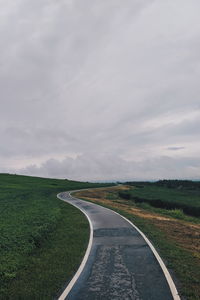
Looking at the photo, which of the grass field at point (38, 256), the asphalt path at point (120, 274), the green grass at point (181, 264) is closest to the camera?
the asphalt path at point (120, 274)

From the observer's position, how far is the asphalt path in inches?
298

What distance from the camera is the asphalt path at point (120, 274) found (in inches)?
298

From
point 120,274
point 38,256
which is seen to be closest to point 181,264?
point 120,274

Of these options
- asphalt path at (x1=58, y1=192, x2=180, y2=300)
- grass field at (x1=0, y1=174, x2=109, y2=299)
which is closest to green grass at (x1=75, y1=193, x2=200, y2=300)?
asphalt path at (x1=58, y1=192, x2=180, y2=300)

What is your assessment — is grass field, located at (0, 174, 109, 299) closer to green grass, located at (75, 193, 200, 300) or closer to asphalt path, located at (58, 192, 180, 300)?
asphalt path, located at (58, 192, 180, 300)

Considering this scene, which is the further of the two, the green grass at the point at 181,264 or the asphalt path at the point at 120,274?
the green grass at the point at 181,264

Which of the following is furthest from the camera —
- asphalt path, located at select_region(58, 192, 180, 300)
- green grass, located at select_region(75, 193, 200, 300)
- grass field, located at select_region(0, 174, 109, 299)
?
grass field, located at select_region(0, 174, 109, 299)

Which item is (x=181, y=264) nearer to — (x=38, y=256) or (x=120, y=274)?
(x=120, y=274)

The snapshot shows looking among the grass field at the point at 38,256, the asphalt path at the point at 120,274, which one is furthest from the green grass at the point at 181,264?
the grass field at the point at 38,256

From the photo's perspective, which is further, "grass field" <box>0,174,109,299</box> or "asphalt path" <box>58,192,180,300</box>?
"grass field" <box>0,174,109,299</box>

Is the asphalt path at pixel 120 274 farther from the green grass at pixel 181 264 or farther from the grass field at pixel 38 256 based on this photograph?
the grass field at pixel 38 256

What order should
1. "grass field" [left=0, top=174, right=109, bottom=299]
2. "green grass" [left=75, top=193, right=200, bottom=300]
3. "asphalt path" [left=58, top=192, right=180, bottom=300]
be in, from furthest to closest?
1. "grass field" [left=0, top=174, right=109, bottom=299]
2. "green grass" [left=75, top=193, right=200, bottom=300]
3. "asphalt path" [left=58, top=192, right=180, bottom=300]

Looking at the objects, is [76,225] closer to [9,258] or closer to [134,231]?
[134,231]

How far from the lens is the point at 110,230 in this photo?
1742 cm
